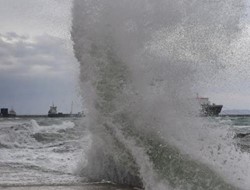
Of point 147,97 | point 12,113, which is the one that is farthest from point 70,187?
point 12,113

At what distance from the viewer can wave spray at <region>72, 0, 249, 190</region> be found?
24.6ft

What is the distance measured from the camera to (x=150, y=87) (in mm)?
8445

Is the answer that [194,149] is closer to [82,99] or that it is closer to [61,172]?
[82,99]

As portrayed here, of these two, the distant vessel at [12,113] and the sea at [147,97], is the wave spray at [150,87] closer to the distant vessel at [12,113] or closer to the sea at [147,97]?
the sea at [147,97]

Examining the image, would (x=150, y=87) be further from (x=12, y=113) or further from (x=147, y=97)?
(x=12, y=113)

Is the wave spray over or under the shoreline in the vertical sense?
over

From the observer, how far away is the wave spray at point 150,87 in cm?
751

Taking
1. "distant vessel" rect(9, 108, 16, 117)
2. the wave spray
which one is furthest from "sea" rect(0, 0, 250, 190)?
"distant vessel" rect(9, 108, 16, 117)

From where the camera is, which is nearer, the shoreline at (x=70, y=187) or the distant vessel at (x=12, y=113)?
the shoreline at (x=70, y=187)

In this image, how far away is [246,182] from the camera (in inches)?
272

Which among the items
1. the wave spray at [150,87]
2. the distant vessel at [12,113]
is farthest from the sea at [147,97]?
the distant vessel at [12,113]

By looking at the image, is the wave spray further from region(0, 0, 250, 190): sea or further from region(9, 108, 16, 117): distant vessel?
region(9, 108, 16, 117): distant vessel

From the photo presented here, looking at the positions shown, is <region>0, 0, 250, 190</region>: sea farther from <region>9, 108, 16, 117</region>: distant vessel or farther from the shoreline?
<region>9, 108, 16, 117</region>: distant vessel

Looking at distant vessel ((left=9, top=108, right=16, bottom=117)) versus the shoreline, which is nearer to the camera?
the shoreline
